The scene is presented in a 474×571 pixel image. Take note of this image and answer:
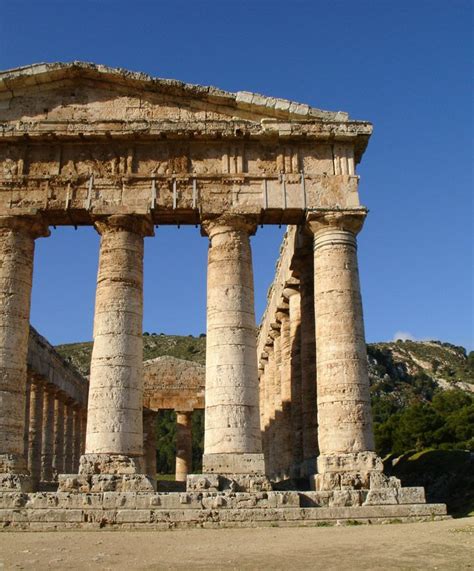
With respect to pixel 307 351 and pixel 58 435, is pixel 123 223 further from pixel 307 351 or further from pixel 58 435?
pixel 58 435

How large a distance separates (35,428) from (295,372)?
1333 cm

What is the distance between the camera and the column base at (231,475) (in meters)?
16.2

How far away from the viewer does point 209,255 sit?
63.7ft

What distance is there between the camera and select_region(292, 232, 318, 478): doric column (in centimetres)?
2120

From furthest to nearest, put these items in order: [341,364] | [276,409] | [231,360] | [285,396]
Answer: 1. [276,409]
2. [285,396]
3. [231,360]
4. [341,364]

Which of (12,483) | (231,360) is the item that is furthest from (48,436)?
(231,360)

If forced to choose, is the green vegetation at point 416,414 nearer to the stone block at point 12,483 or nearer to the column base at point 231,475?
the column base at point 231,475

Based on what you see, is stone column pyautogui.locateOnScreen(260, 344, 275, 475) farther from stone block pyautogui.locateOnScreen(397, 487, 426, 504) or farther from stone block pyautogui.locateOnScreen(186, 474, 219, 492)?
stone block pyautogui.locateOnScreen(397, 487, 426, 504)

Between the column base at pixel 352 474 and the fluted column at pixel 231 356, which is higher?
the fluted column at pixel 231 356

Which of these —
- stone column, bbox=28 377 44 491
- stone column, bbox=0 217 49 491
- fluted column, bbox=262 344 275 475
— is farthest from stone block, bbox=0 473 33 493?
fluted column, bbox=262 344 275 475

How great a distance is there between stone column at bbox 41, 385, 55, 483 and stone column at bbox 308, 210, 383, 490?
1850 cm

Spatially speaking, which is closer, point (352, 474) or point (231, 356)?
point (352, 474)

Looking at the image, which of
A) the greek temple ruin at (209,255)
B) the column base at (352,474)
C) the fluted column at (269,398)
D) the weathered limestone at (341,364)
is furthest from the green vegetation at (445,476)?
the fluted column at (269,398)

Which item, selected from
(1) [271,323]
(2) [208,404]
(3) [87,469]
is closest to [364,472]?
(2) [208,404]
